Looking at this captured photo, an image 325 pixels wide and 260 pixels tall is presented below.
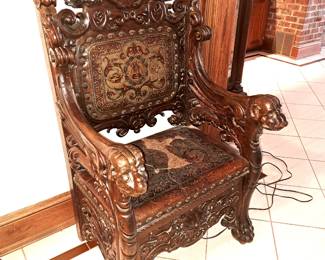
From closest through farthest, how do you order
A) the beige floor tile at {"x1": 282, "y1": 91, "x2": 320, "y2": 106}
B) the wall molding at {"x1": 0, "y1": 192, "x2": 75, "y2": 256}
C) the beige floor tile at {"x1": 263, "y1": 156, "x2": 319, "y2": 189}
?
the wall molding at {"x1": 0, "y1": 192, "x2": 75, "y2": 256} < the beige floor tile at {"x1": 263, "y1": 156, "x2": 319, "y2": 189} < the beige floor tile at {"x1": 282, "y1": 91, "x2": 320, "y2": 106}

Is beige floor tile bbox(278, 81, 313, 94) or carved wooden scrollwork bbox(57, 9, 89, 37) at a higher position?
carved wooden scrollwork bbox(57, 9, 89, 37)

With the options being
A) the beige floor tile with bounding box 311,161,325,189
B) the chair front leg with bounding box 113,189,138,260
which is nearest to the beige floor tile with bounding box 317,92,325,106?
the beige floor tile with bounding box 311,161,325,189

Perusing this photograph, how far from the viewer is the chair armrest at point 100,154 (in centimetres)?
93

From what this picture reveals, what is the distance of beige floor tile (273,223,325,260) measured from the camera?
5.45ft

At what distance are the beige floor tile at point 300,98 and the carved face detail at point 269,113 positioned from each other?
2.28 metres

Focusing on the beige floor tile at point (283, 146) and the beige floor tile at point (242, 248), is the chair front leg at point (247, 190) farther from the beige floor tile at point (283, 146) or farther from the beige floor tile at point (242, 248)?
the beige floor tile at point (283, 146)

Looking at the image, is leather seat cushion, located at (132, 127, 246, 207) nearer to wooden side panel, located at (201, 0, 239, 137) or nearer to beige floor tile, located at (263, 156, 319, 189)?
wooden side panel, located at (201, 0, 239, 137)

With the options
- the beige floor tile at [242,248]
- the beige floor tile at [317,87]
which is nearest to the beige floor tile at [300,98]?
the beige floor tile at [317,87]

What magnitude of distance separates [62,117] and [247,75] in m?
3.23

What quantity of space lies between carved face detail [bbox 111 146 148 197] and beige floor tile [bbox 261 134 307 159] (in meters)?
1.85

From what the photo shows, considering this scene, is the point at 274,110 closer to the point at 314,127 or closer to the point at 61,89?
the point at 61,89

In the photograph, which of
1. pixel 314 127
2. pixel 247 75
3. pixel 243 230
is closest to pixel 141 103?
pixel 243 230

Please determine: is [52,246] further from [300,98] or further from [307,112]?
[300,98]

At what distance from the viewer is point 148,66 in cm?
150
